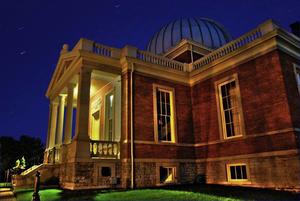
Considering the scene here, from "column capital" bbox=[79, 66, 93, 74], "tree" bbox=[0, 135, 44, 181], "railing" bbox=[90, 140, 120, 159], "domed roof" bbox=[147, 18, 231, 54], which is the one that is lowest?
"railing" bbox=[90, 140, 120, 159]

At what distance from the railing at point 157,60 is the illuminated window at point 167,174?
20.3 feet

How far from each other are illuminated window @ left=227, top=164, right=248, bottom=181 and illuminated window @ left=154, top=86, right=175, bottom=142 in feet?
11.3

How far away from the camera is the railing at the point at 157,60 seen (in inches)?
562

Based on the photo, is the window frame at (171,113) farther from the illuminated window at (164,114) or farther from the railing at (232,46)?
the railing at (232,46)

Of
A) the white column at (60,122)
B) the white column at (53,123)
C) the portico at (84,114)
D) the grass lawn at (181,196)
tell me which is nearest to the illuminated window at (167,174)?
the portico at (84,114)

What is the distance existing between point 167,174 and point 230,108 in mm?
4999

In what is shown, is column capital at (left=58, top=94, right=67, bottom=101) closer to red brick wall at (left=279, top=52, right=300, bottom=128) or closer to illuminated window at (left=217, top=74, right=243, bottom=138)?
illuminated window at (left=217, top=74, right=243, bottom=138)

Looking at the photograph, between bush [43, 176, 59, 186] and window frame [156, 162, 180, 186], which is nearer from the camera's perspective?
window frame [156, 162, 180, 186]

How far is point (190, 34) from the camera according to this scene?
803 inches

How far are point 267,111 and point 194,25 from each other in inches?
487

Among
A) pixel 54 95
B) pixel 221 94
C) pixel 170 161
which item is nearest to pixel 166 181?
pixel 170 161

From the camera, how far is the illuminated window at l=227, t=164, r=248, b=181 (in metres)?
11.7

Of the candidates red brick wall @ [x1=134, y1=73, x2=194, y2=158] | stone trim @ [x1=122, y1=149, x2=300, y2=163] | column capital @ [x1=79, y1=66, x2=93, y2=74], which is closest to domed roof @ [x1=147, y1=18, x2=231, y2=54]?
red brick wall @ [x1=134, y1=73, x2=194, y2=158]

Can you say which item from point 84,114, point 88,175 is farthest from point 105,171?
point 84,114
